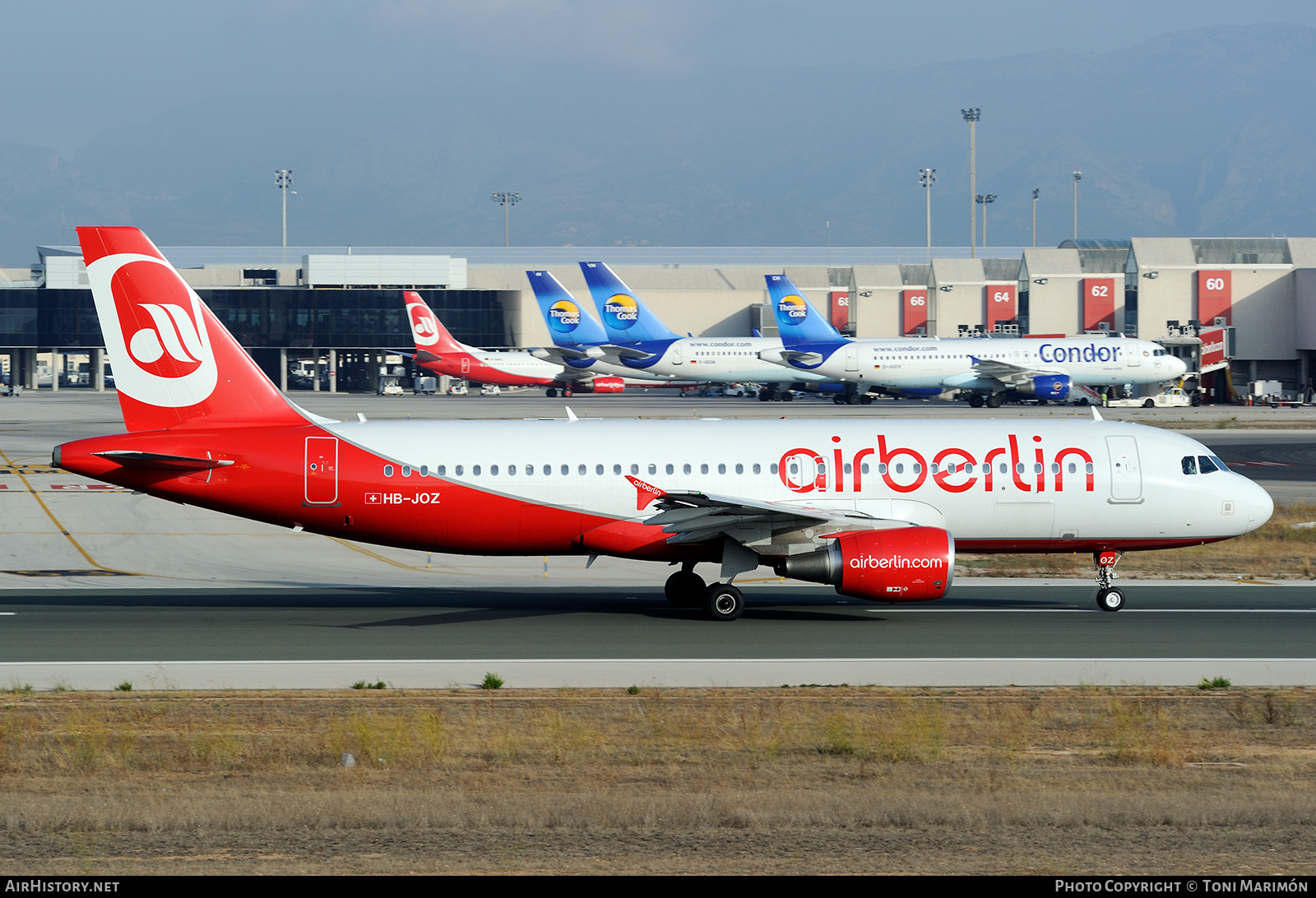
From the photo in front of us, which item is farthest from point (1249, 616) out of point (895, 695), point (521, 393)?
point (521, 393)

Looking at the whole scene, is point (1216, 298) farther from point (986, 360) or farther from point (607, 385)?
point (607, 385)

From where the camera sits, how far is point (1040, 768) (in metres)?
15.3

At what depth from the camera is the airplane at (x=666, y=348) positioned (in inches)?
4227

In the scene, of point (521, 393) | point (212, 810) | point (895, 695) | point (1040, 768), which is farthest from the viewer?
point (521, 393)

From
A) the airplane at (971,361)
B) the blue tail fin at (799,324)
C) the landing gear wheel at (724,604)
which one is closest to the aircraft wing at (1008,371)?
the airplane at (971,361)

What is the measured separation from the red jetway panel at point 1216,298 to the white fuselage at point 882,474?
8400 cm

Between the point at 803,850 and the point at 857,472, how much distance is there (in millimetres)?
16495

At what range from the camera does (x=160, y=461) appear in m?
25.7

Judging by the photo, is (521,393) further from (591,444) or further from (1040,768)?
(1040,768)

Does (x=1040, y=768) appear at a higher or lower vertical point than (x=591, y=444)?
lower

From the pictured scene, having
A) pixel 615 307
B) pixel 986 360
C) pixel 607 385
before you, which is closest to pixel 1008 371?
pixel 986 360

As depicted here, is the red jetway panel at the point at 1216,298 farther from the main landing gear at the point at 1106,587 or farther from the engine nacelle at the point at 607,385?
the main landing gear at the point at 1106,587

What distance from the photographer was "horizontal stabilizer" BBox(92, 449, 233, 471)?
25594 millimetres

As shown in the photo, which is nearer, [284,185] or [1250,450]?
[1250,450]
